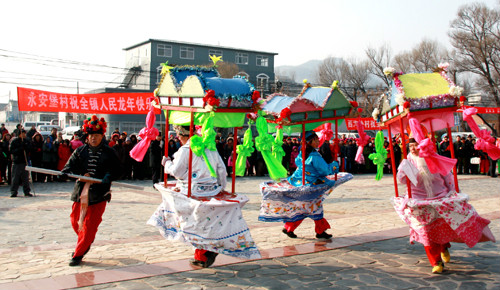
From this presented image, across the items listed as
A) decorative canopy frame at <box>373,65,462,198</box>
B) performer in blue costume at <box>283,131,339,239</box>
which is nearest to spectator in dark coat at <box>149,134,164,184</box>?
performer in blue costume at <box>283,131,339,239</box>

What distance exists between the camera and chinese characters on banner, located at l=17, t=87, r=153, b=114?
16.3m

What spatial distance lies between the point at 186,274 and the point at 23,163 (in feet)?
27.9

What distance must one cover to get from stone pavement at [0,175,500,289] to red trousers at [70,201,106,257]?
22 cm

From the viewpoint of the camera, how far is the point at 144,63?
45.6 metres

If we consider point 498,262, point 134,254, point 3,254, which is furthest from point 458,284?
point 3,254

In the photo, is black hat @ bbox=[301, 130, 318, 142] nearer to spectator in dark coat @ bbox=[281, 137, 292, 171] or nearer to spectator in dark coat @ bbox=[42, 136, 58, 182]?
spectator in dark coat @ bbox=[42, 136, 58, 182]

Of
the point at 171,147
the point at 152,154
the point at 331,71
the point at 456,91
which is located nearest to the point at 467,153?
the point at 171,147

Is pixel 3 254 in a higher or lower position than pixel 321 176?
lower

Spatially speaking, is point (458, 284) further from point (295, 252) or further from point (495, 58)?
point (495, 58)

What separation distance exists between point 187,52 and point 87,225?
4308 cm

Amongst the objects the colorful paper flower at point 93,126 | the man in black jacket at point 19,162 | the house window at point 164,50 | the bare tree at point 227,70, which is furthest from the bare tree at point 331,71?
the colorful paper flower at point 93,126

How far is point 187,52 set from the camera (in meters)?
47.1

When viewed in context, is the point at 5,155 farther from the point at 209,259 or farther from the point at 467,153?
the point at 467,153

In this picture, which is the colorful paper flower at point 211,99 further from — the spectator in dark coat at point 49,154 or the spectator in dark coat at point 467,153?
the spectator in dark coat at point 467,153
